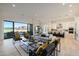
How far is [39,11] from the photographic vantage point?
294 cm

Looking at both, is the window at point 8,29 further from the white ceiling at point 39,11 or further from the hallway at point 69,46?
the hallway at point 69,46

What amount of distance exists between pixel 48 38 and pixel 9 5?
117 centimetres

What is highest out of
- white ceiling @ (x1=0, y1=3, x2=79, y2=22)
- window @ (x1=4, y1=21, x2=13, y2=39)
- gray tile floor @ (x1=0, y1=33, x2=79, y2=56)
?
white ceiling @ (x1=0, y1=3, x2=79, y2=22)

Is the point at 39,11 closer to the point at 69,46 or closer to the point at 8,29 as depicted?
the point at 8,29

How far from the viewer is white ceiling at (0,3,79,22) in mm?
2871

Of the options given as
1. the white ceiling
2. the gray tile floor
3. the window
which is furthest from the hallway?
the window

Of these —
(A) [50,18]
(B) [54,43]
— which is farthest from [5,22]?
(B) [54,43]

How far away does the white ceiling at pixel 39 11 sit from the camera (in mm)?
2871

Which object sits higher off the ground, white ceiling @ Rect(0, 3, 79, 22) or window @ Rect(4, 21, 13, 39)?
white ceiling @ Rect(0, 3, 79, 22)

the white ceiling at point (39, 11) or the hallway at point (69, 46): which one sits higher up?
the white ceiling at point (39, 11)

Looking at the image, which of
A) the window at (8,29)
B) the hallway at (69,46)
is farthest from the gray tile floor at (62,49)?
the window at (8,29)

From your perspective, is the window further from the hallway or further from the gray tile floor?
the hallway

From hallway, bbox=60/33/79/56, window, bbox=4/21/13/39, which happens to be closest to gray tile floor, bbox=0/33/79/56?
hallway, bbox=60/33/79/56

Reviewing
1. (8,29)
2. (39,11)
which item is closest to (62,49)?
(39,11)
